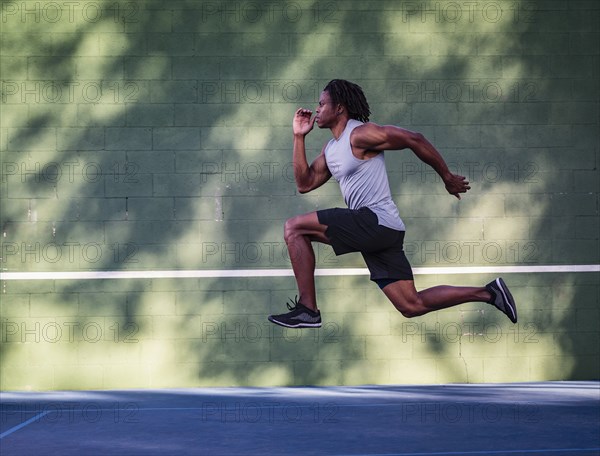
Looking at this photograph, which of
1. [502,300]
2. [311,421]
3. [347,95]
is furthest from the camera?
[311,421]

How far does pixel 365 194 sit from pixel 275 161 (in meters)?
4.25

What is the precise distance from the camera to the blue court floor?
6.48m

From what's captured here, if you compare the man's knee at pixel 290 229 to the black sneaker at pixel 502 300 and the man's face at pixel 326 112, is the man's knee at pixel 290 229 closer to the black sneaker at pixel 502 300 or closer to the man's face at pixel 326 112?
the man's face at pixel 326 112

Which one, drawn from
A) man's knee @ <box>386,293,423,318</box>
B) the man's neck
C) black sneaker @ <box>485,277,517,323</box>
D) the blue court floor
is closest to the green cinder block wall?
the blue court floor

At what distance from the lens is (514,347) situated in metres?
9.15

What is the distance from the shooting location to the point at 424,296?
493 centimetres

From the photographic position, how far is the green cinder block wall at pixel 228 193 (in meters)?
8.94

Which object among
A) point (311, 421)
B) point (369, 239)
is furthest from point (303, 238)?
point (311, 421)

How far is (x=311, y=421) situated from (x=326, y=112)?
330 centimetres

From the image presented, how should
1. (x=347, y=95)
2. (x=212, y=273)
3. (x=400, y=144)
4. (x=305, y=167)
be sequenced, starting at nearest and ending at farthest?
(x=400, y=144), (x=347, y=95), (x=305, y=167), (x=212, y=273)

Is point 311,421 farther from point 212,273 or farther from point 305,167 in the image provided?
point 305,167

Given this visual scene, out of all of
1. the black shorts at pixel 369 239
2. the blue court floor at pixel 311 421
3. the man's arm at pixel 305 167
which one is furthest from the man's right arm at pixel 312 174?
the blue court floor at pixel 311 421

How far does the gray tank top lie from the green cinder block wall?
4.15m

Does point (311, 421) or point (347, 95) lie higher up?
point (347, 95)
